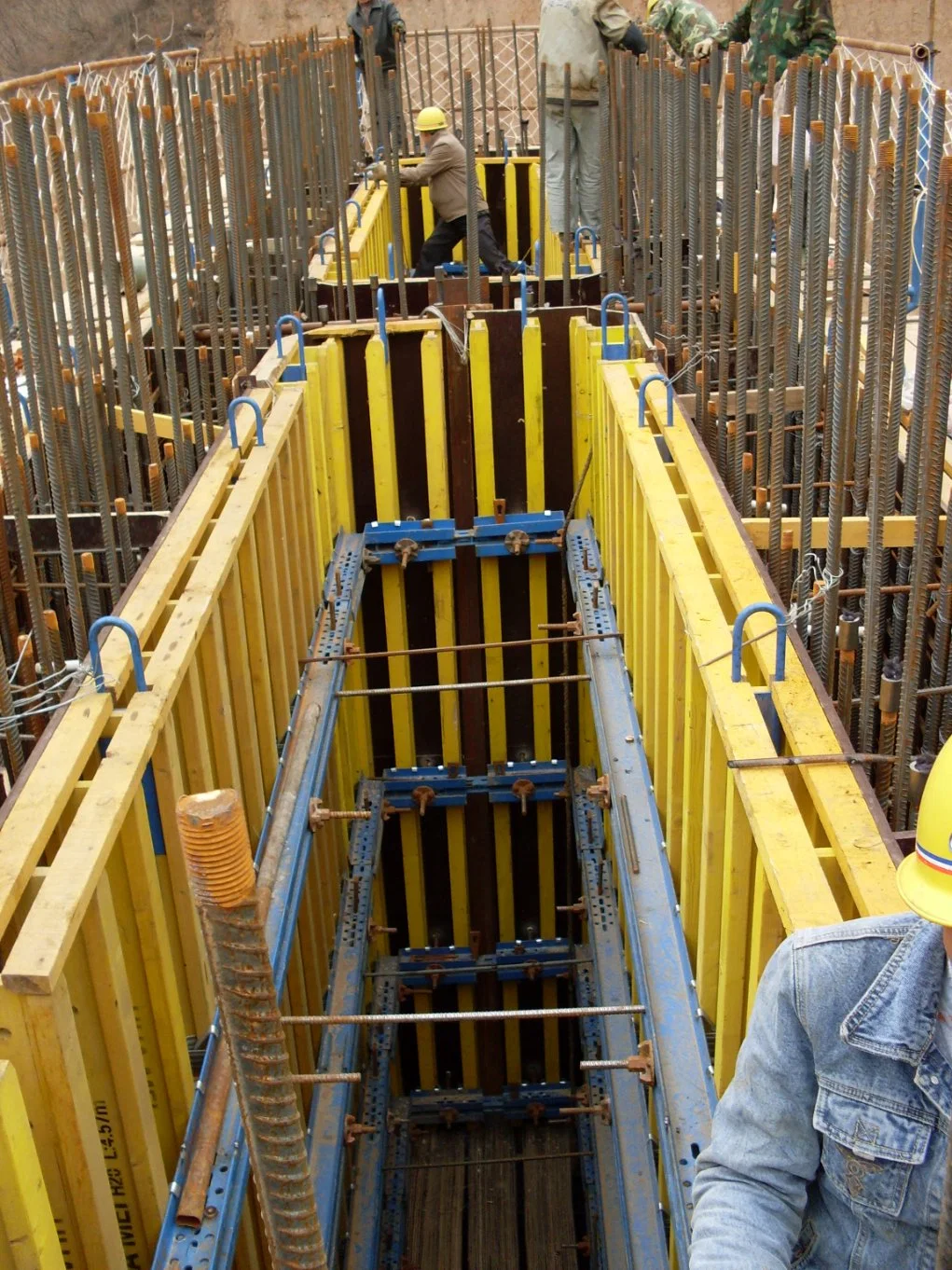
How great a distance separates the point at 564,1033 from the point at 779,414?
5.58 m

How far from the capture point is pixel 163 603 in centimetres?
483

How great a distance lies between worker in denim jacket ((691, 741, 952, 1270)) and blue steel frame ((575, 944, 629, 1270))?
377 centimetres

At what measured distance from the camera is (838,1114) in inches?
97.8

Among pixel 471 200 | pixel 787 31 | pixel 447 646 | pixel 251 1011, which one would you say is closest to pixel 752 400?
pixel 447 646

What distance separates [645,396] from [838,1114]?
4384mm

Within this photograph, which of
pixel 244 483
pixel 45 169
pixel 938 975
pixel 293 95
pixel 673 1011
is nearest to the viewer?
pixel 938 975

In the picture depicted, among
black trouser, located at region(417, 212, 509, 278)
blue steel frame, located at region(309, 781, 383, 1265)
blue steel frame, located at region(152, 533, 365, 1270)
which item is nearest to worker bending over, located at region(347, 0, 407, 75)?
black trouser, located at region(417, 212, 509, 278)

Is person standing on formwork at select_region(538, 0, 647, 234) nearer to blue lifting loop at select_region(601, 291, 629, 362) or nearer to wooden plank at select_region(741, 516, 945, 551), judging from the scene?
blue lifting loop at select_region(601, 291, 629, 362)

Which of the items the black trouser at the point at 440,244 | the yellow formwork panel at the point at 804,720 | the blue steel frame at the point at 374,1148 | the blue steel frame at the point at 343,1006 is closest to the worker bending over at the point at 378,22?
the black trouser at the point at 440,244

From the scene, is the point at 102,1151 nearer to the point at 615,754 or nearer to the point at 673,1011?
the point at 673,1011

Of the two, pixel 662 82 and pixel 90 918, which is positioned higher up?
pixel 662 82

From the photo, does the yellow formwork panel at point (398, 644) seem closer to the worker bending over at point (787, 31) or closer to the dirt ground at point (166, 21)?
the worker bending over at point (787, 31)

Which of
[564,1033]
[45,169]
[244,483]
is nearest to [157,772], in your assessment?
[244,483]

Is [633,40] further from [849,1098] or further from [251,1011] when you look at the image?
[251,1011]
